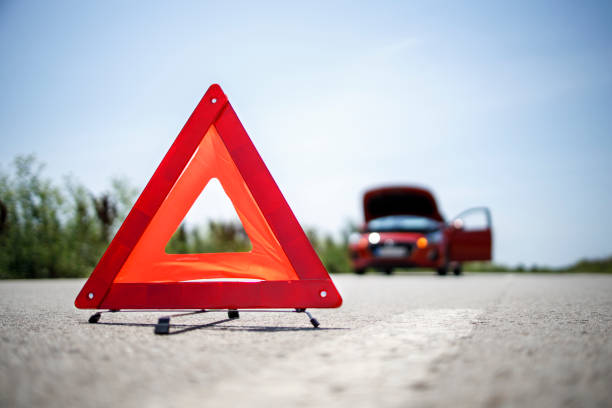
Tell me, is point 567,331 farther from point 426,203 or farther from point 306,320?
point 426,203

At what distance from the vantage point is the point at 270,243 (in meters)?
3.78

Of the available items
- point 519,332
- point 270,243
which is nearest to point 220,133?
point 270,243

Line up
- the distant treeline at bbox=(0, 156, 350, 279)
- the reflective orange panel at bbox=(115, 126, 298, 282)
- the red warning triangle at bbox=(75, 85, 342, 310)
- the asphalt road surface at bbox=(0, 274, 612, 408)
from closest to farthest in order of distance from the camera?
the asphalt road surface at bbox=(0, 274, 612, 408) < the red warning triangle at bbox=(75, 85, 342, 310) < the reflective orange panel at bbox=(115, 126, 298, 282) < the distant treeline at bbox=(0, 156, 350, 279)

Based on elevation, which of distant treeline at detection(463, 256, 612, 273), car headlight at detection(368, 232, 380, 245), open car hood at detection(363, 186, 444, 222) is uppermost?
open car hood at detection(363, 186, 444, 222)

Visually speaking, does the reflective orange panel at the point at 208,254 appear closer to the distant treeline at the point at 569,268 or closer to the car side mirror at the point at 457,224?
the car side mirror at the point at 457,224

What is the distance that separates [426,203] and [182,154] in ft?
39.7

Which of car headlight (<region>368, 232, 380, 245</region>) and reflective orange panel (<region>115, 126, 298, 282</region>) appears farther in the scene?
car headlight (<region>368, 232, 380, 245</region>)

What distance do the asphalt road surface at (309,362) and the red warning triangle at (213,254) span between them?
213 millimetres

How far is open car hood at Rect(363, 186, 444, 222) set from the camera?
1509 centimetres

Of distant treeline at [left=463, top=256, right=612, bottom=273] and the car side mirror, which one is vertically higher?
the car side mirror

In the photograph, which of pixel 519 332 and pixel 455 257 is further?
pixel 455 257

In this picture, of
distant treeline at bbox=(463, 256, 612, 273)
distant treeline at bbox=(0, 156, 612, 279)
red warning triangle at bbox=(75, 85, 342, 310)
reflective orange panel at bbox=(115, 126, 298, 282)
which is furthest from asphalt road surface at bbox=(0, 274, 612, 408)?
distant treeline at bbox=(463, 256, 612, 273)

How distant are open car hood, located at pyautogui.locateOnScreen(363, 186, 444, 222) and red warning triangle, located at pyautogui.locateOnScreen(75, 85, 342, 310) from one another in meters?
11.6

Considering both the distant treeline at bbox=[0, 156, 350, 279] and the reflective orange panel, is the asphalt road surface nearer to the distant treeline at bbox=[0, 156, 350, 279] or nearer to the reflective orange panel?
the reflective orange panel
